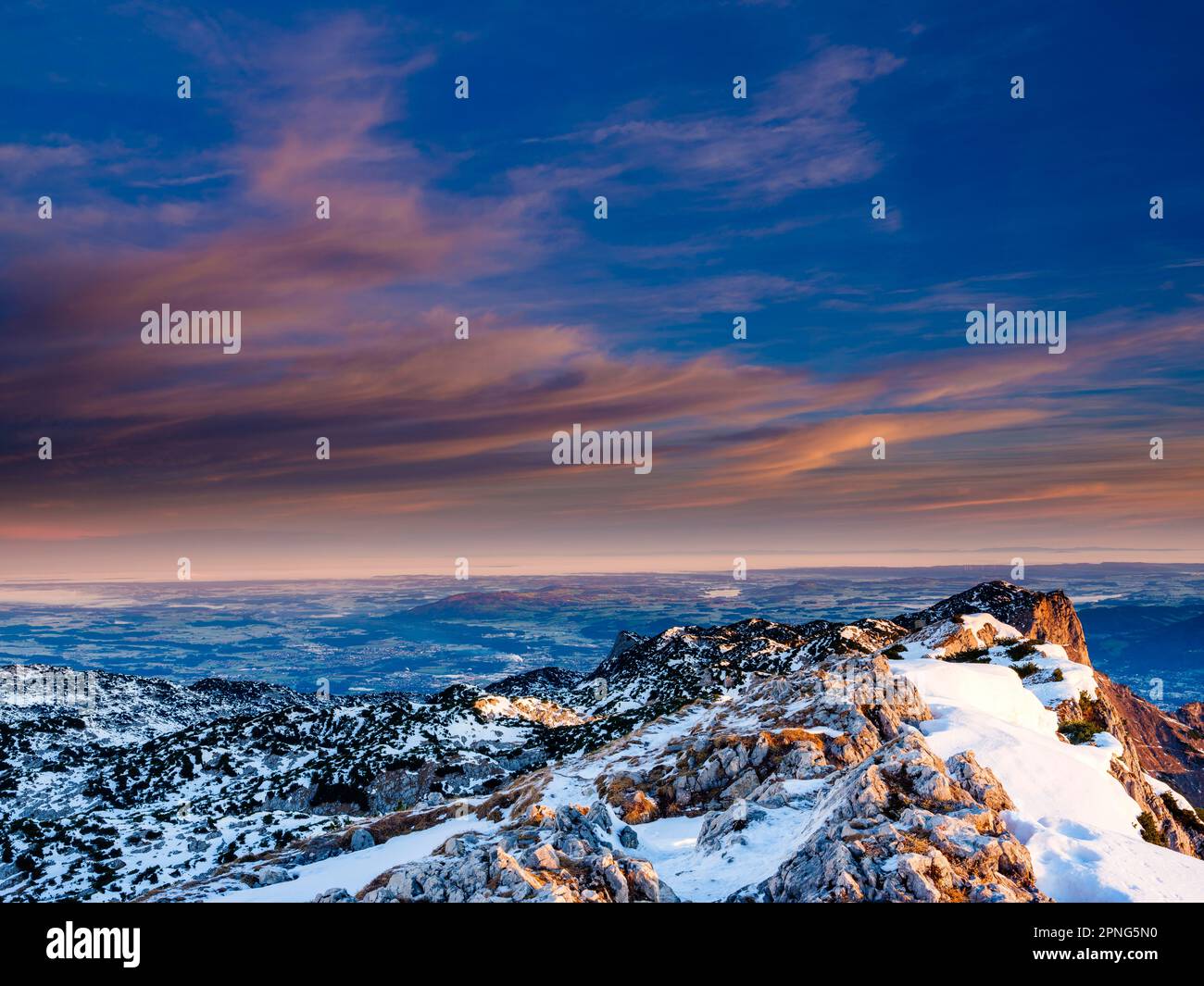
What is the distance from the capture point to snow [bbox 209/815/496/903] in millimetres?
38469

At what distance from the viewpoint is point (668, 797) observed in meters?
46.3

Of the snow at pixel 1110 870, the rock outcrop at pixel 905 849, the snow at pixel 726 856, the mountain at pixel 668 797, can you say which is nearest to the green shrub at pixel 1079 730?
the mountain at pixel 668 797

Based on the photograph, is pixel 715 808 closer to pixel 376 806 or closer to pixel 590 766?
pixel 590 766

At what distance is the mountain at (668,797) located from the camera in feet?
79.8

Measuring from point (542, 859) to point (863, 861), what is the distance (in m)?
11.3

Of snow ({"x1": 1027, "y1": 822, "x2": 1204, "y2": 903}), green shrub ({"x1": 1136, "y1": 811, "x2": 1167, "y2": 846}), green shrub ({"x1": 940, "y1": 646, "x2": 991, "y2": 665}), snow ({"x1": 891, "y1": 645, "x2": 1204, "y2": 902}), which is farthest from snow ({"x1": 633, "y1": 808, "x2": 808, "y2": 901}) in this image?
green shrub ({"x1": 940, "y1": 646, "x2": 991, "y2": 665})

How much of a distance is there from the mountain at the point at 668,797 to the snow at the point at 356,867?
1.31 ft

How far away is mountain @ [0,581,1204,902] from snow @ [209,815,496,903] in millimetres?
400

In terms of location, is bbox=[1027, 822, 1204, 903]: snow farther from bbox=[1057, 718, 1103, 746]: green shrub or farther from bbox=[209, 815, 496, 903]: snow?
bbox=[1057, 718, 1103, 746]: green shrub

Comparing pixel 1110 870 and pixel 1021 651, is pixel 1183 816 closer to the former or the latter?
pixel 1021 651

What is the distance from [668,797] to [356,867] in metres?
21.1

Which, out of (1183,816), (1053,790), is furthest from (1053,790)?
(1183,816)
